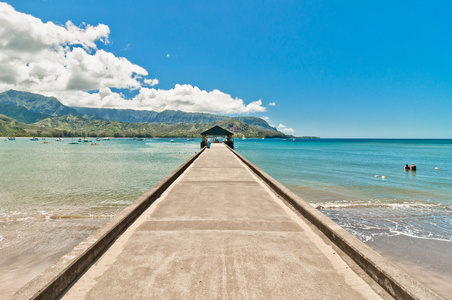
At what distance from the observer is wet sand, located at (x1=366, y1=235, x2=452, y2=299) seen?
17.8 feet

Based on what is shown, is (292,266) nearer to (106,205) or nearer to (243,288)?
(243,288)

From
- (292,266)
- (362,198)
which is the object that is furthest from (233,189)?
(362,198)

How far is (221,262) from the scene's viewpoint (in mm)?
3799

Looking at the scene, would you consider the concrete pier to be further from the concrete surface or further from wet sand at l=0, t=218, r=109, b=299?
wet sand at l=0, t=218, r=109, b=299

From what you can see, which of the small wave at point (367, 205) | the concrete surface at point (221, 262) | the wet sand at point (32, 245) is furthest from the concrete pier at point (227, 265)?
the small wave at point (367, 205)

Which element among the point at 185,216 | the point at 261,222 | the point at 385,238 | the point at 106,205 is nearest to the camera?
the point at 261,222

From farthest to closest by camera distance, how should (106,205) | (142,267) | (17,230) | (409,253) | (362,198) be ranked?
(362,198) < (106,205) < (17,230) < (409,253) < (142,267)

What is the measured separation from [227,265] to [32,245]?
763cm

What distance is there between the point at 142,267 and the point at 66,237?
21.4 feet

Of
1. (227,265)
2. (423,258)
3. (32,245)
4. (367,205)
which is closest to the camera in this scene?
(227,265)

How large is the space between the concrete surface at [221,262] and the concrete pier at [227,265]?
0.01 m

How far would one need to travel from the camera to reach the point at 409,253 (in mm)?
6930

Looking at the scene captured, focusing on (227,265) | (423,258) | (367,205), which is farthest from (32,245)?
(367,205)

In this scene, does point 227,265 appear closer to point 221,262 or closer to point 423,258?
point 221,262
